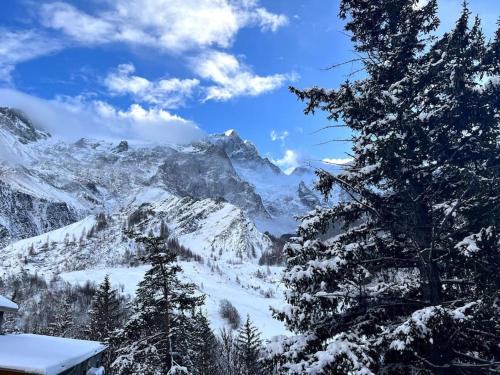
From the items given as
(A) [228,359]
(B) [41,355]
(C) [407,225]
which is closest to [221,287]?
(A) [228,359]

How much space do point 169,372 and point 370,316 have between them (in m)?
10.1

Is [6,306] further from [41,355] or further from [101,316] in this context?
[101,316]

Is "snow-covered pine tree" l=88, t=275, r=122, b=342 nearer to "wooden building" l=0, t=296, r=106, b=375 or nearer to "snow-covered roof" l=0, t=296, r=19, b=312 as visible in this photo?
"wooden building" l=0, t=296, r=106, b=375

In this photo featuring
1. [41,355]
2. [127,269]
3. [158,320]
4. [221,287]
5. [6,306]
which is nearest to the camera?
[41,355]

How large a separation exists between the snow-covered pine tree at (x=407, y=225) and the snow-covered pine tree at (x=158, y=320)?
9.61 meters

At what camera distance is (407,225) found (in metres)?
9.59

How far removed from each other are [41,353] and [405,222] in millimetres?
12545

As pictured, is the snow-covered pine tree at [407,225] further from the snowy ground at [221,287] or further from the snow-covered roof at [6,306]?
the snowy ground at [221,287]

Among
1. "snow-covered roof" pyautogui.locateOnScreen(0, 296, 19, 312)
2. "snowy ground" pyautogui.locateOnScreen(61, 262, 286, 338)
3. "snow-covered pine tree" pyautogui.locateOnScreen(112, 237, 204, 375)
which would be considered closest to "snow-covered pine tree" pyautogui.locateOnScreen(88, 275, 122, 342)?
"snow-covered roof" pyautogui.locateOnScreen(0, 296, 19, 312)

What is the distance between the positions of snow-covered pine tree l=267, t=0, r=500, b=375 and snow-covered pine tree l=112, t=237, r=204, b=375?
9609 mm

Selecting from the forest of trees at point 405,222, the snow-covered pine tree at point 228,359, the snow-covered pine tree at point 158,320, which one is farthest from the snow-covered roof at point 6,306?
the snow-covered pine tree at point 228,359

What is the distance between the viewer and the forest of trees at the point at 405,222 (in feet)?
26.6

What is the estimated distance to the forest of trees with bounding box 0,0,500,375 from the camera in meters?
8.11

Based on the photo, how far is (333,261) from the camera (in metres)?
9.04
